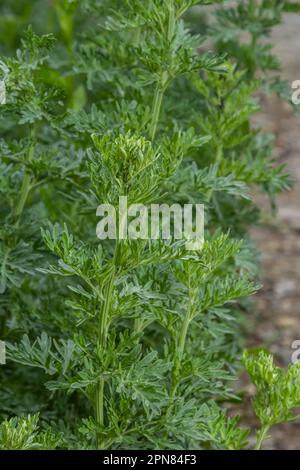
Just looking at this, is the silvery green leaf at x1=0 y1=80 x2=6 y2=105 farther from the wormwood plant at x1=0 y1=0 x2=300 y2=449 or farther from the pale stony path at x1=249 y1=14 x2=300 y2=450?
the pale stony path at x1=249 y1=14 x2=300 y2=450

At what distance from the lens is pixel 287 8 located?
2871 mm

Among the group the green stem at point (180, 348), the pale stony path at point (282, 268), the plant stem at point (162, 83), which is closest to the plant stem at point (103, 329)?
the green stem at point (180, 348)

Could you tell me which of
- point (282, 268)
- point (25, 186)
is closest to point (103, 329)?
point (25, 186)

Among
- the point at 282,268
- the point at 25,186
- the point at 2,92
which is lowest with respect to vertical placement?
the point at 282,268

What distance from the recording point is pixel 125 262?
6.14 feet

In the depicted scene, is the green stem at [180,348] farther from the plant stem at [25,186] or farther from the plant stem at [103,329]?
the plant stem at [25,186]

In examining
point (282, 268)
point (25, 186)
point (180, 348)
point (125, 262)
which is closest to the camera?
point (125, 262)

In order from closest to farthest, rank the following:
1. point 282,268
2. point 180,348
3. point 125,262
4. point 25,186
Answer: point 125,262
point 180,348
point 25,186
point 282,268

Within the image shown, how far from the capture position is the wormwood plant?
1.89 m

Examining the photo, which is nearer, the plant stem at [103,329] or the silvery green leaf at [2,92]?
the plant stem at [103,329]

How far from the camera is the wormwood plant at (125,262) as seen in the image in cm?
189

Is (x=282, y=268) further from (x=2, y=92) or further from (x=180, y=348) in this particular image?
(x=2, y=92)
